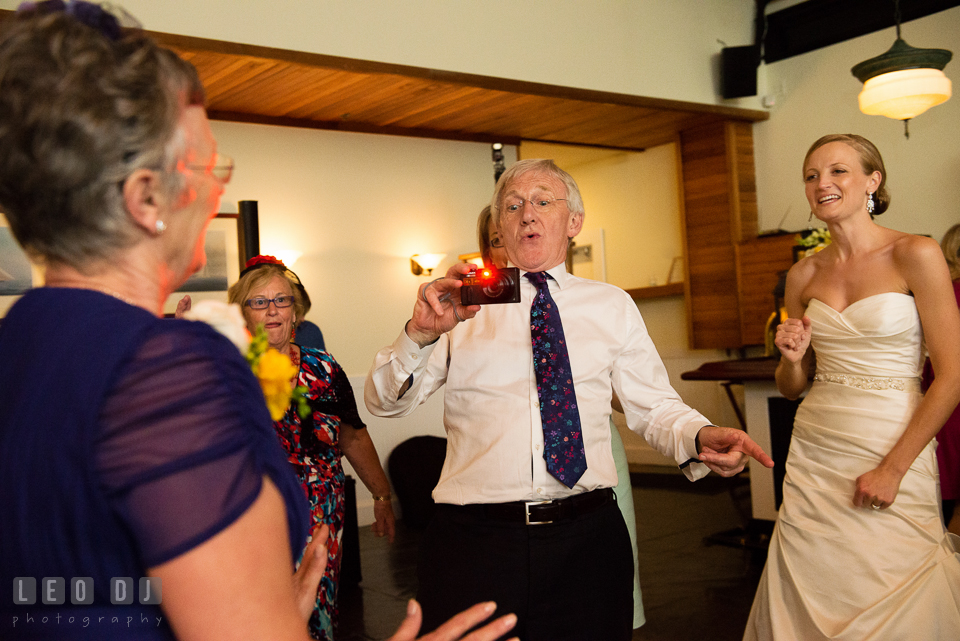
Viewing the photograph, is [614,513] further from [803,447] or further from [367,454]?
[367,454]

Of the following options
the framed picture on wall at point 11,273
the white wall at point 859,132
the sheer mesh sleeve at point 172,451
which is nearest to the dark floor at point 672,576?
the white wall at point 859,132

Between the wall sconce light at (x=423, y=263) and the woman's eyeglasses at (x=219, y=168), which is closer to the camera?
the woman's eyeglasses at (x=219, y=168)

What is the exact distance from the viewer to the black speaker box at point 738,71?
7.46 m

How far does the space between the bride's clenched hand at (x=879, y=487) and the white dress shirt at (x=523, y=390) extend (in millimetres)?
816

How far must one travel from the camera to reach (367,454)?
320 centimetres

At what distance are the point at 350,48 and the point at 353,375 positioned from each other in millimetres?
2923

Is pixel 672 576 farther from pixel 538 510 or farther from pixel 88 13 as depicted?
pixel 88 13

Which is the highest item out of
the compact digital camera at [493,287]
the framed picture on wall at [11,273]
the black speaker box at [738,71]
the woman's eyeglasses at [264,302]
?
the black speaker box at [738,71]

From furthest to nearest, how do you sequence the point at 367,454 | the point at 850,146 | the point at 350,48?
the point at 350,48, the point at 367,454, the point at 850,146

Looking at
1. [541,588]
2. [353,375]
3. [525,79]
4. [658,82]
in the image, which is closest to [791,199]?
[658,82]

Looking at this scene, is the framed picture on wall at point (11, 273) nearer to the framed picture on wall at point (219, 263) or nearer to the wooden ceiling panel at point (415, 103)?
the framed picture on wall at point (219, 263)

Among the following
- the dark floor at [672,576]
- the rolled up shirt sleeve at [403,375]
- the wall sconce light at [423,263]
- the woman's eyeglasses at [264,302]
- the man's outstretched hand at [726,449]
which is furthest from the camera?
the wall sconce light at [423,263]

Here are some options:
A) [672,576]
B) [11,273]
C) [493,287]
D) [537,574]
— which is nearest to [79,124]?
[493,287]

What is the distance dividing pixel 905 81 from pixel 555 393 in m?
4.58
